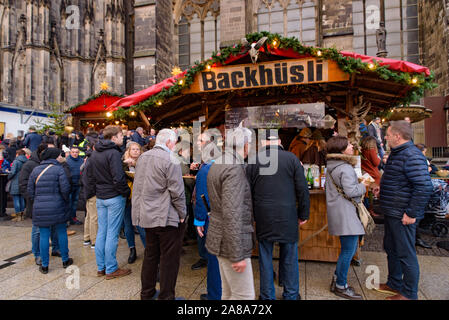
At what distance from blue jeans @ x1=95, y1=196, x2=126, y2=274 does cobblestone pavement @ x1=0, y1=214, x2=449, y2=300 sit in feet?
0.82

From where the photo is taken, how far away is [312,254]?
4121mm

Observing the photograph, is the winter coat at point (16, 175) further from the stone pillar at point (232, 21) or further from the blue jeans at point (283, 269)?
the stone pillar at point (232, 21)

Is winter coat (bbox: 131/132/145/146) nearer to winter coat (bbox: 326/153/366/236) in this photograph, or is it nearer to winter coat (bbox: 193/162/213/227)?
winter coat (bbox: 193/162/213/227)

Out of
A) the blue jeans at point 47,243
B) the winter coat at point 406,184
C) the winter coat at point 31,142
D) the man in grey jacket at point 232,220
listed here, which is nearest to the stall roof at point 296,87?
the winter coat at point 406,184

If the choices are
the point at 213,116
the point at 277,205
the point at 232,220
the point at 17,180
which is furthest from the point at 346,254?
the point at 17,180

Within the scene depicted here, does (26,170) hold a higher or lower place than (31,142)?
lower

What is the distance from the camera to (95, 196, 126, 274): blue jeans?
3668 mm

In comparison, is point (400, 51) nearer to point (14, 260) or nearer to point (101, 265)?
point (101, 265)

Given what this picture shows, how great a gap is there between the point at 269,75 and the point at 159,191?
273cm

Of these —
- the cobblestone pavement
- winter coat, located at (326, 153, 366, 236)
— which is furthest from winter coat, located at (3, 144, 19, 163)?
winter coat, located at (326, 153, 366, 236)

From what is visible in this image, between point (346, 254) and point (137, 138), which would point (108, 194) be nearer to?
point (346, 254)

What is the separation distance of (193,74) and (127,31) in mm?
21486

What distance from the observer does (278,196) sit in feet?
8.84
